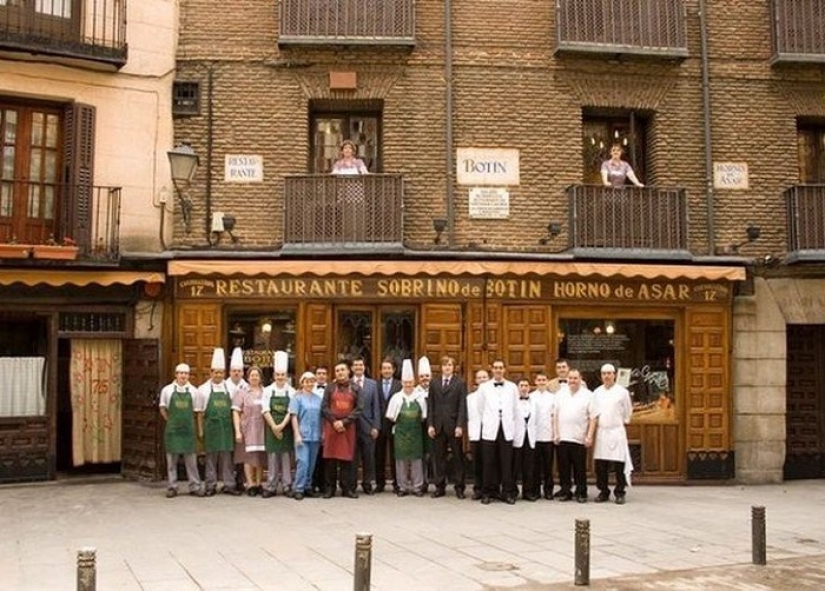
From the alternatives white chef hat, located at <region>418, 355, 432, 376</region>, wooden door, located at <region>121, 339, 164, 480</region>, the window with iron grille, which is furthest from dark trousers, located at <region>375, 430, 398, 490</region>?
the window with iron grille

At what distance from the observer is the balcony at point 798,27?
50.6ft

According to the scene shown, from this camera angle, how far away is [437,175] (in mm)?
14922

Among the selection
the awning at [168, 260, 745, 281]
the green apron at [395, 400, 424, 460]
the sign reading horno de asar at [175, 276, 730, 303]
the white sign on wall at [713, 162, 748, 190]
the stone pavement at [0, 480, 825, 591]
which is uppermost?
the white sign on wall at [713, 162, 748, 190]

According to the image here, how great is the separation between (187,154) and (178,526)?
602 centimetres

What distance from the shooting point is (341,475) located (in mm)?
12539

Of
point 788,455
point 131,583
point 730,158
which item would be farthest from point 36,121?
point 788,455

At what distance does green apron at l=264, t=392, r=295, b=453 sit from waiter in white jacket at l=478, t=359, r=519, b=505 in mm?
2737

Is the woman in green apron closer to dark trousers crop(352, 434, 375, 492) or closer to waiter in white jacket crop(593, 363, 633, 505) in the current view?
dark trousers crop(352, 434, 375, 492)

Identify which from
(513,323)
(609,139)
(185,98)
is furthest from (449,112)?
(185,98)

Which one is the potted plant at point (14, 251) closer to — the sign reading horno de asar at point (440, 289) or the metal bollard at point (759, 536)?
the sign reading horno de asar at point (440, 289)

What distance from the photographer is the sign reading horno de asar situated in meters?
14.0

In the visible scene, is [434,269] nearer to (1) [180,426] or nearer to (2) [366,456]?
(2) [366,456]

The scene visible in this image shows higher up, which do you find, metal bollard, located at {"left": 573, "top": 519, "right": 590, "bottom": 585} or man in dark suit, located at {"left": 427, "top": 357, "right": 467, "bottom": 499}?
man in dark suit, located at {"left": 427, "top": 357, "right": 467, "bottom": 499}

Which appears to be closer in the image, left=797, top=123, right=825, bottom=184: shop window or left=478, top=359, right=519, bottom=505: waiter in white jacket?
left=478, top=359, right=519, bottom=505: waiter in white jacket
